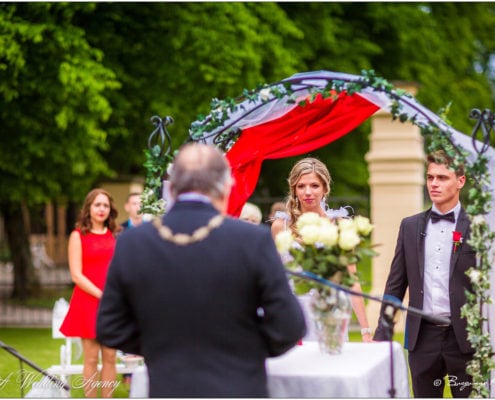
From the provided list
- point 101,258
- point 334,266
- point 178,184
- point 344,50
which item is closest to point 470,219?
point 334,266

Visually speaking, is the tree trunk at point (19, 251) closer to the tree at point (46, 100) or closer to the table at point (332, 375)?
the tree at point (46, 100)

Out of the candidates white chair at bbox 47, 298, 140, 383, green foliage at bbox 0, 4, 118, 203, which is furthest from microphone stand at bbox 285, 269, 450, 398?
green foliage at bbox 0, 4, 118, 203

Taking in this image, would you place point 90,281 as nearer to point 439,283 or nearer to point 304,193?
point 304,193

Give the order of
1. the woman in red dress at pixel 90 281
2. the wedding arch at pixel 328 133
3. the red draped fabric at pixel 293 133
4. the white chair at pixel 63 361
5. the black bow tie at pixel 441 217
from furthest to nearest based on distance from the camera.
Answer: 1. the white chair at pixel 63 361
2. the woman in red dress at pixel 90 281
3. the red draped fabric at pixel 293 133
4. the black bow tie at pixel 441 217
5. the wedding arch at pixel 328 133

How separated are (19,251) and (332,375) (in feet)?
50.5

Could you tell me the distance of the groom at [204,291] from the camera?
11.5 feet

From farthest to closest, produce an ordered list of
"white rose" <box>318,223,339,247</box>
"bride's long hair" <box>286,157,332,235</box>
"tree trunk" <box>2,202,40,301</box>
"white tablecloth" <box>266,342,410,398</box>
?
"tree trunk" <box>2,202,40,301</box> → "bride's long hair" <box>286,157,332,235</box> → "white rose" <box>318,223,339,247</box> → "white tablecloth" <box>266,342,410,398</box>

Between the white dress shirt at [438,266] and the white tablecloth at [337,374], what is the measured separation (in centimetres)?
89

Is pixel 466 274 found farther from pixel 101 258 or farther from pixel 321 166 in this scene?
pixel 101 258

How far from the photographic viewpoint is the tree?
13.0 metres

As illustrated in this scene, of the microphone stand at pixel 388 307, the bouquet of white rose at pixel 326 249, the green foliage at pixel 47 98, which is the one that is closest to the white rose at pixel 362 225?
the bouquet of white rose at pixel 326 249

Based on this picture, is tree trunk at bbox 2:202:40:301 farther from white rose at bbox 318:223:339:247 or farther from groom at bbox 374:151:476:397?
white rose at bbox 318:223:339:247

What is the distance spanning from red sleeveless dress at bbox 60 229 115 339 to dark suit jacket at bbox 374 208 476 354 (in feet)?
10.8

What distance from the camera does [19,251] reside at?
18.6 metres
